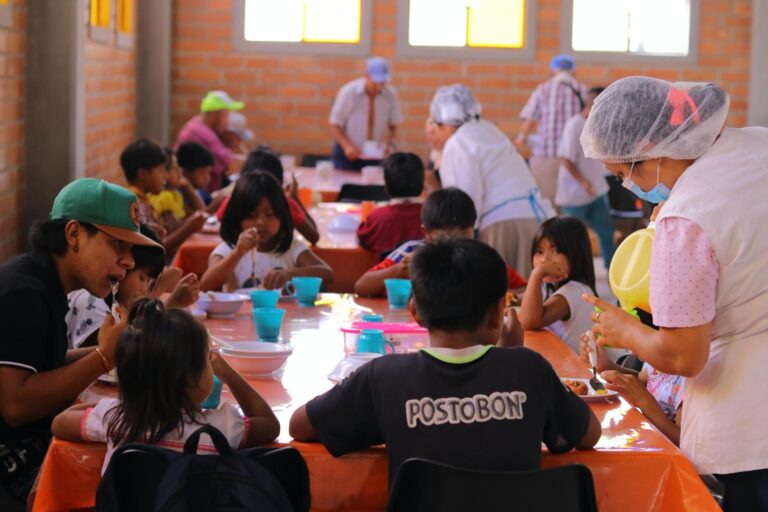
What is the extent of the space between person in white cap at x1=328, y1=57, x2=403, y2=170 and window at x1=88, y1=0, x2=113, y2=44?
1935 millimetres

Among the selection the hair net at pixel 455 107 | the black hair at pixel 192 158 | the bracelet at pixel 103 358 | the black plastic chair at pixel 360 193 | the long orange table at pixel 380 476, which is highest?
the hair net at pixel 455 107

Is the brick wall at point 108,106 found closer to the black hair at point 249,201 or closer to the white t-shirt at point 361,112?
the white t-shirt at point 361,112

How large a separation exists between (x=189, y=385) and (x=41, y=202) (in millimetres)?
3254

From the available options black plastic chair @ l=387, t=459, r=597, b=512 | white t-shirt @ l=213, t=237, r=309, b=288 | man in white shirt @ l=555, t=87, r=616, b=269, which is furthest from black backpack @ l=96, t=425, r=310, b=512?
man in white shirt @ l=555, t=87, r=616, b=269

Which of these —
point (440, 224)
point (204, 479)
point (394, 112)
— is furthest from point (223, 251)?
point (394, 112)

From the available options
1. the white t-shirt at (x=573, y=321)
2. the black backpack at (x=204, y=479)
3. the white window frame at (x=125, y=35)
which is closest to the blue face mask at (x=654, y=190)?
the black backpack at (x=204, y=479)

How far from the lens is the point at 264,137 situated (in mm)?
9430

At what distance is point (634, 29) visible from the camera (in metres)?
9.25

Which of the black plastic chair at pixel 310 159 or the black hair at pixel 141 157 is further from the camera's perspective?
the black plastic chair at pixel 310 159

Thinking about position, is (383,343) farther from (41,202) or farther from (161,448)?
(41,202)

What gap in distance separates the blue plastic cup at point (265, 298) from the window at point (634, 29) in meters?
6.50

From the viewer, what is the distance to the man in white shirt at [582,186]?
7.64 metres

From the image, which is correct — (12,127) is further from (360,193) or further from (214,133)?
(214,133)

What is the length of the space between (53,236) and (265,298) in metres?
0.94
